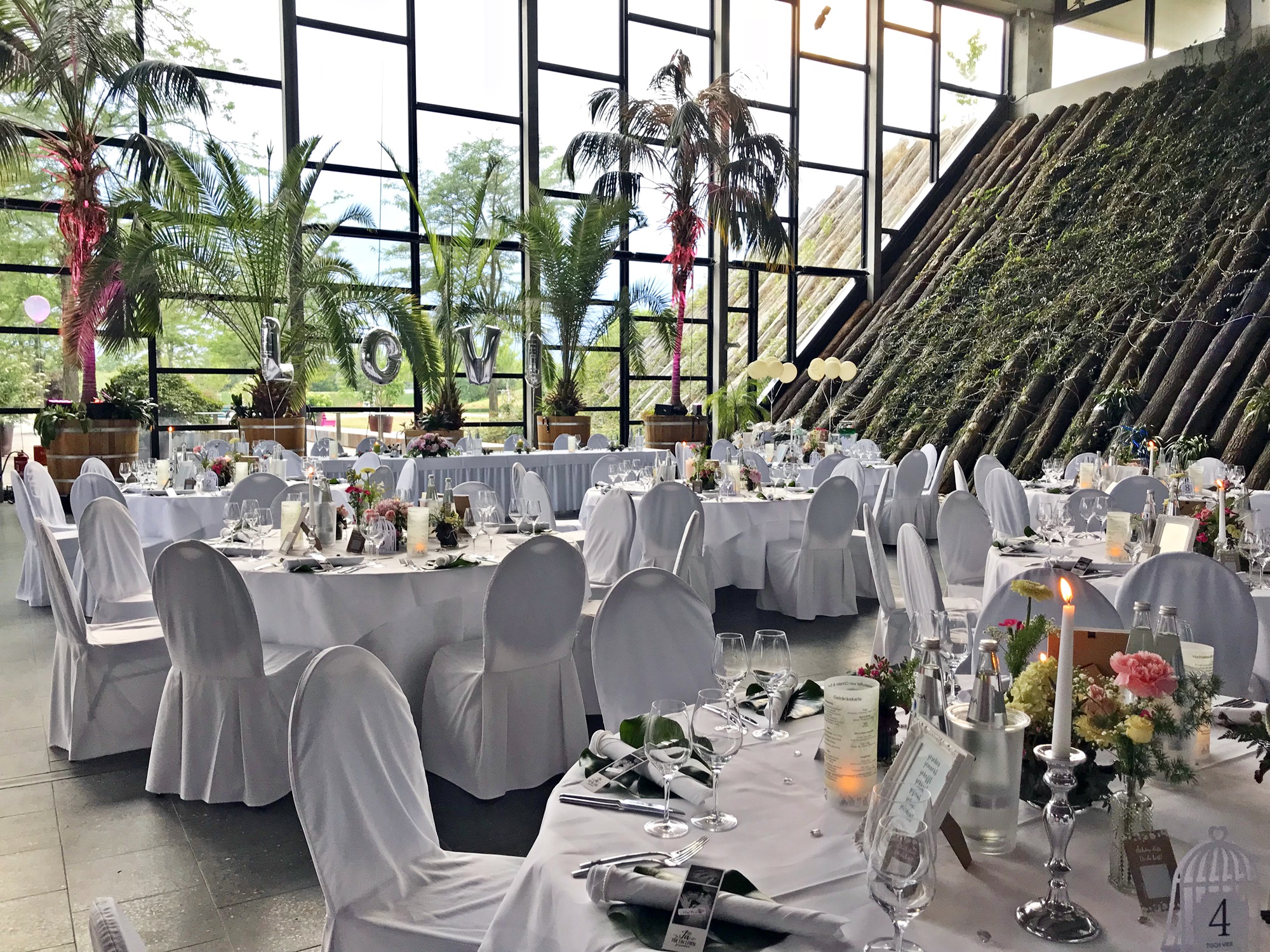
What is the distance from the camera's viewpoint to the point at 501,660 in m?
3.48

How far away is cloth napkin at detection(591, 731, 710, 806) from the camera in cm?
157

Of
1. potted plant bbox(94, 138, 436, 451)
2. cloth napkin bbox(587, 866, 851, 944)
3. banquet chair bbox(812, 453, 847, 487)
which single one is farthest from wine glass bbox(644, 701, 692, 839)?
potted plant bbox(94, 138, 436, 451)

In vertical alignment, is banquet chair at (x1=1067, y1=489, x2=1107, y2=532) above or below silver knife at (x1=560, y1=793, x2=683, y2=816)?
above

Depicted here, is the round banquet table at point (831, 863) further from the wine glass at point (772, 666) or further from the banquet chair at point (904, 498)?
the banquet chair at point (904, 498)

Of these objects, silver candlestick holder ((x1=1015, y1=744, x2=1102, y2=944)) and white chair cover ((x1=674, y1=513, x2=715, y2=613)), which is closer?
silver candlestick holder ((x1=1015, y1=744, x2=1102, y2=944))

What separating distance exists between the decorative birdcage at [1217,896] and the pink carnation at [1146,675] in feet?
1.03

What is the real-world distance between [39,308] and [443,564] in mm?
9887

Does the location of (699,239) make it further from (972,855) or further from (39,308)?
(972,855)

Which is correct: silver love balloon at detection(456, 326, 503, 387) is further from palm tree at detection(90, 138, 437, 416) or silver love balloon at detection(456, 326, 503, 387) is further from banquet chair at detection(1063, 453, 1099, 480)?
banquet chair at detection(1063, 453, 1099, 480)

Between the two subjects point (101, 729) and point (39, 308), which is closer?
point (101, 729)

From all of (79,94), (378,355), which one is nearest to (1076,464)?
(378,355)

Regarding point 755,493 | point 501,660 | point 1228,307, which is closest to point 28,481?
point 501,660

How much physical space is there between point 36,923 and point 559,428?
33.6 ft

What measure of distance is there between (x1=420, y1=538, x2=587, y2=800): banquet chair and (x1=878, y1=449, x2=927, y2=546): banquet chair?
603 cm
